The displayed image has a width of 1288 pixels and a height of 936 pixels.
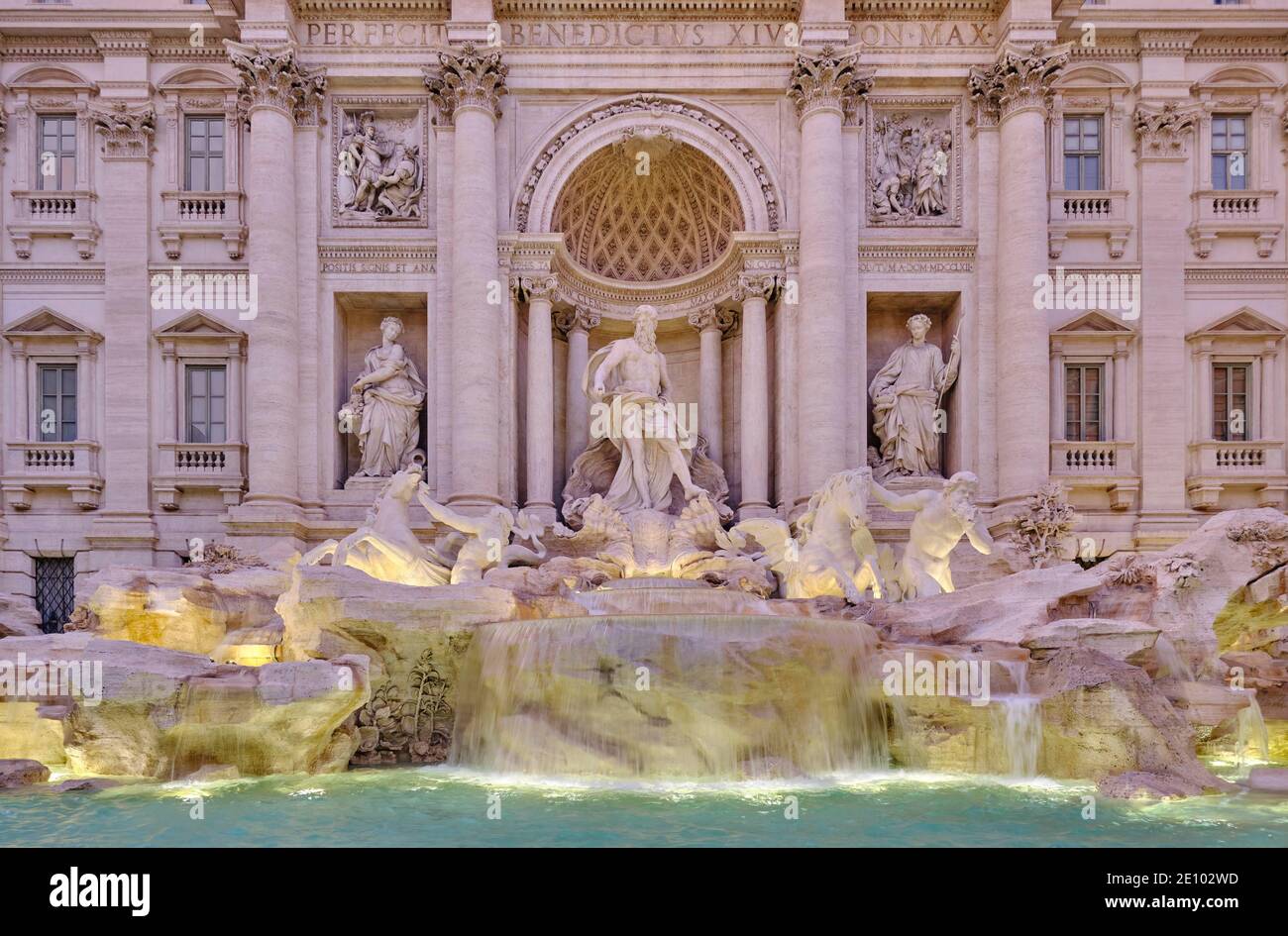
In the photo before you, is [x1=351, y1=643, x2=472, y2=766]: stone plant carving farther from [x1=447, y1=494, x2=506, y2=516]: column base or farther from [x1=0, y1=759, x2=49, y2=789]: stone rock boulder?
[x1=447, y1=494, x2=506, y2=516]: column base

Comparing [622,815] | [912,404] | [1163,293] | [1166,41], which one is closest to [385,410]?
[912,404]

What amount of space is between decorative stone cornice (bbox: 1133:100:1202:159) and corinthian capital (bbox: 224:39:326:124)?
1726 cm

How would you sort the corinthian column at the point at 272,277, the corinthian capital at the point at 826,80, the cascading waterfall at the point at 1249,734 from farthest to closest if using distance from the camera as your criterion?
the corinthian capital at the point at 826,80, the corinthian column at the point at 272,277, the cascading waterfall at the point at 1249,734

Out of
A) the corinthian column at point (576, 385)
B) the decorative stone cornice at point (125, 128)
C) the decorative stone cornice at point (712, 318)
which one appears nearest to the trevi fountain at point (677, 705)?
the corinthian column at point (576, 385)

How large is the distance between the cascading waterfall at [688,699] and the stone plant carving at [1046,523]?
7737mm

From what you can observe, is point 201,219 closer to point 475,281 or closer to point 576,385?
point 475,281

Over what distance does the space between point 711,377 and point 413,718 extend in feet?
35.8

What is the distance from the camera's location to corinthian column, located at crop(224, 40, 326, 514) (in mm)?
17547

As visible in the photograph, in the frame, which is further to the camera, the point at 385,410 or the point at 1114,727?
the point at 385,410

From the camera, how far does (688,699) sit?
974 cm

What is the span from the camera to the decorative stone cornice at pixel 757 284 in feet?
61.0

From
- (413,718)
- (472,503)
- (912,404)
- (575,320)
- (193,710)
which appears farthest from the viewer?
(575,320)

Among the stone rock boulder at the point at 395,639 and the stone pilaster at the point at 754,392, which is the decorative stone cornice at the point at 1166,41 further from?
the stone rock boulder at the point at 395,639

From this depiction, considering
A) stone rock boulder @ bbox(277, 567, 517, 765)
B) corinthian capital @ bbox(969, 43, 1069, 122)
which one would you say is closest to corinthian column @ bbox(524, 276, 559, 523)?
stone rock boulder @ bbox(277, 567, 517, 765)
